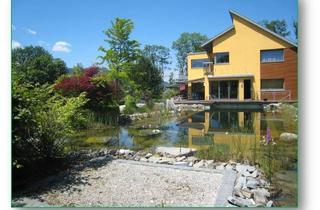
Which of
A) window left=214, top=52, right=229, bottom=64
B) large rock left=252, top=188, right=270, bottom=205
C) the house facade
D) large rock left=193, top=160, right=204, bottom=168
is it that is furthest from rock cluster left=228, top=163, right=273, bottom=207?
window left=214, top=52, right=229, bottom=64

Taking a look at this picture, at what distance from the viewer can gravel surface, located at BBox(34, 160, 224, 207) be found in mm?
2854

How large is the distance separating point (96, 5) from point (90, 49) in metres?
0.53

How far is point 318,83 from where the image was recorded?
309 cm

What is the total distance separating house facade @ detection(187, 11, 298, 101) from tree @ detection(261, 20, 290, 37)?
4.7 inches

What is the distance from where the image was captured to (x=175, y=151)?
4227 mm

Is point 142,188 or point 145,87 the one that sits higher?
point 145,87

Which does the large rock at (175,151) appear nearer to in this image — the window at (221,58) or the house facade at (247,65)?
the house facade at (247,65)

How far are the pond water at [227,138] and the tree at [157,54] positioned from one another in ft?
4.56

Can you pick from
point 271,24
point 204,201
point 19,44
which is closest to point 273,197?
point 204,201

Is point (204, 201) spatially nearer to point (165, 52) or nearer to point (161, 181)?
point (161, 181)

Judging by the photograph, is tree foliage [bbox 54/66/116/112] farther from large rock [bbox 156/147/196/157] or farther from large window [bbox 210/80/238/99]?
large window [bbox 210/80/238/99]

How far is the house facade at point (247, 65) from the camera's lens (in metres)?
3.61

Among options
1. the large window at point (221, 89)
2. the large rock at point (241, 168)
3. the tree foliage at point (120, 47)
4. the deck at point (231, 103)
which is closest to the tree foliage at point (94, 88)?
the tree foliage at point (120, 47)

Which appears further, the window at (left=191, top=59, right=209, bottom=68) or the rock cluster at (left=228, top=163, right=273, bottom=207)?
the window at (left=191, top=59, right=209, bottom=68)
